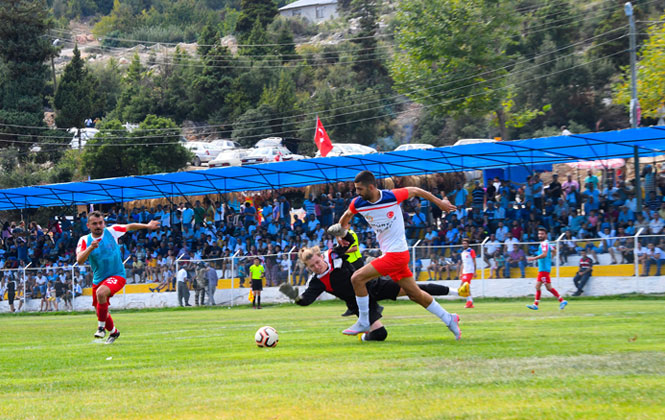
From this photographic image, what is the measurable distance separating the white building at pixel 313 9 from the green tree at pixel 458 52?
82.5 metres

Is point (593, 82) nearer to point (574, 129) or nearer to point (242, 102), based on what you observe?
point (574, 129)

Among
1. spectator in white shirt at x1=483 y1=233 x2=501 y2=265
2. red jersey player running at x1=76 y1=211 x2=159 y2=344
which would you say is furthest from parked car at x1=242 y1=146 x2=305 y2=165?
red jersey player running at x1=76 y1=211 x2=159 y2=344

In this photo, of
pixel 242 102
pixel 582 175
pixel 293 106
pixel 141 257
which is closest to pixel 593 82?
pixel 582 175

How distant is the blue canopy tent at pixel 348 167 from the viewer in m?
27.3

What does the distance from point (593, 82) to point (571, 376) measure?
65241 mm

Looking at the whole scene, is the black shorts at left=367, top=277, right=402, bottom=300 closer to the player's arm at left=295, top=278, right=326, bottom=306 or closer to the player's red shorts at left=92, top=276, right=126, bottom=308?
the player's arm at left=295, top=278, right=326, bottom=306

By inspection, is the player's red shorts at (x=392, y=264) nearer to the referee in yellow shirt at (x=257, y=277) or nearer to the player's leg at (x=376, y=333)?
the player's leg at (x=376, y=333)

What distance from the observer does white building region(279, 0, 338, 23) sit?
469 feet

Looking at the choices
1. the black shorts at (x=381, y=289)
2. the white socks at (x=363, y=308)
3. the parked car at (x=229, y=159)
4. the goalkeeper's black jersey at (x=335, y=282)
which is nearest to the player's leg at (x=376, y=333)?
the white socks at (x=363, y=308)

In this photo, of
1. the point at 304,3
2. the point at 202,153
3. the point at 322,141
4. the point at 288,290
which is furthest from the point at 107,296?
the point at 304,3

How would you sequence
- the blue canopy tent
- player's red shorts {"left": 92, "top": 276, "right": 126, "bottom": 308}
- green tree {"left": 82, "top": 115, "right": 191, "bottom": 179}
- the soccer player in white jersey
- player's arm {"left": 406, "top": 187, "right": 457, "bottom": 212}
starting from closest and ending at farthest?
player's arm {"left": 406, "top": 187, "right": 457, "bottom": 212} < the soccer player in white jersey < player's red shorts {"left": 92, "top": 276, "right": 126, "bottom": 308} < the blue canopy tent < green tree {"left": 82, "top": 115, "right": 191, "bottom": 179}

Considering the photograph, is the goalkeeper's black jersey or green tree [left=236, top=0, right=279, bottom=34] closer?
the goalkeeper's black jersey

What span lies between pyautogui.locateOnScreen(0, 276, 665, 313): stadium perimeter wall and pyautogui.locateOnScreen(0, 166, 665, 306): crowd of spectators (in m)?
0.44

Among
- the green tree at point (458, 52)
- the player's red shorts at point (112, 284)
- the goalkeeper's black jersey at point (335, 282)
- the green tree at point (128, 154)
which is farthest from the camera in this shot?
the green tree at point (128, 154)
